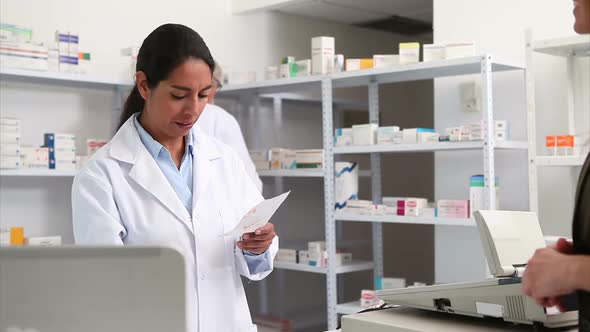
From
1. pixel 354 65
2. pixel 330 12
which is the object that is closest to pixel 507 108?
pixel 354 65

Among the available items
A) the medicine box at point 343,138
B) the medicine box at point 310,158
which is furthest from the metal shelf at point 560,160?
the medicine box at point 310,158

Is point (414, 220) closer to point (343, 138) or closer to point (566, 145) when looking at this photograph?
point (343, 138)

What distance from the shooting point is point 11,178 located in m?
3.89

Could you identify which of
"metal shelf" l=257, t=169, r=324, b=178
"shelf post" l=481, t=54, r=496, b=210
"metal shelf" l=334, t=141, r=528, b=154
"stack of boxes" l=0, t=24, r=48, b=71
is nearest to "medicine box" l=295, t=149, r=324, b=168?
"metal shelf" l=257, t=169, r=324, b=178

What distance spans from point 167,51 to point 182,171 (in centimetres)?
32

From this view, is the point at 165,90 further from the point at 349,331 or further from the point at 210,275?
the point at 349,331

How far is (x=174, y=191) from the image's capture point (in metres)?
1.80

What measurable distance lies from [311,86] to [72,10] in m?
1.49

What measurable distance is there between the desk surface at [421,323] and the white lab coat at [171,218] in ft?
2.01

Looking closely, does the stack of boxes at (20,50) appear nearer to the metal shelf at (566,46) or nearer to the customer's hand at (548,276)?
the metal shelf at (566,46)

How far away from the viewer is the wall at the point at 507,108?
3.52 m

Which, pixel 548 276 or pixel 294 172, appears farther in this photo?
pixel 294 172

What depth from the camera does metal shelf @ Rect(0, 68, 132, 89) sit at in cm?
365

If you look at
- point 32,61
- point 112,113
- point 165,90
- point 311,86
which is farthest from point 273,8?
point 165,90
